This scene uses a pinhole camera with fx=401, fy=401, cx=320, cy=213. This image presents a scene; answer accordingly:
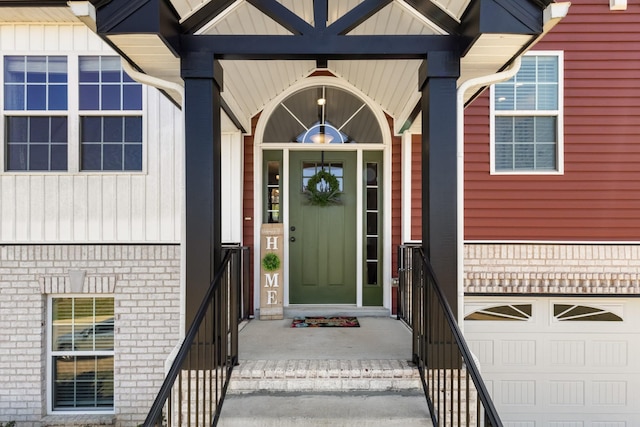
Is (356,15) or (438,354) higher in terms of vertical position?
(356,15)

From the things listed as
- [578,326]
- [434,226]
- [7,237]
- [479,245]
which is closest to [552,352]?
[578,326]

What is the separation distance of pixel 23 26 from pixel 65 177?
1739mm

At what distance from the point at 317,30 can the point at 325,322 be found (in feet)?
9.27

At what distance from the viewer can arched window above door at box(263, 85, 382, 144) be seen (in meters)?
4.85

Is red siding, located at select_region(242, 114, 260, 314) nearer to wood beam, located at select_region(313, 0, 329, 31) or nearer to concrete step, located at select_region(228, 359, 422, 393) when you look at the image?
concrete step, located at select_region(228, 359, 422, 393)

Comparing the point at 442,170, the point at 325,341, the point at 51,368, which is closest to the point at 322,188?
the point at 325,341

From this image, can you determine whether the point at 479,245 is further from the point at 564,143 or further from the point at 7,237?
the point at 7,237

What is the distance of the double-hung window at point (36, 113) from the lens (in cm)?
451

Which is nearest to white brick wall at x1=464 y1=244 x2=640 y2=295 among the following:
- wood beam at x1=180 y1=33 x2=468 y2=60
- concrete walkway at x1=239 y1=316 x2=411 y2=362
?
concrete walkway at x1=239 y1=316 x2=411 y2=362

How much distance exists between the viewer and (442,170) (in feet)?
8.86

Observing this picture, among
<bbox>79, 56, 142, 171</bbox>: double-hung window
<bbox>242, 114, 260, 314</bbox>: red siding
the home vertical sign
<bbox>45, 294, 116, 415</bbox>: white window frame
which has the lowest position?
<bbox>45, 294, 116, 415</bbox>: white window frame

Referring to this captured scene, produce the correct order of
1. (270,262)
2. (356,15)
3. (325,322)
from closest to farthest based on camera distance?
(356,15) < (325,322) < (270,262)

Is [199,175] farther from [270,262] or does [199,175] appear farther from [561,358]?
[561,358]

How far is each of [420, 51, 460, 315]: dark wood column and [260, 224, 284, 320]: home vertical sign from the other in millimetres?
2179
